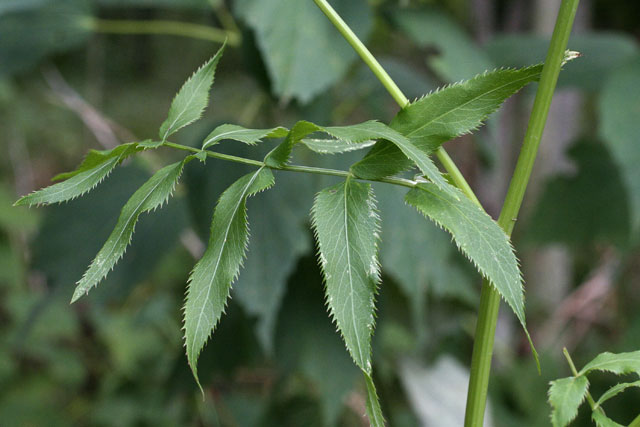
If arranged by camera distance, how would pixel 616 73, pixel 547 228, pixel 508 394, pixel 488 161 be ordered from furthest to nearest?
pixel 508 394
pixel 547 228
pixel 488 161
pixel 616 73

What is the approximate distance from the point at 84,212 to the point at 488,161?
58 centimetres

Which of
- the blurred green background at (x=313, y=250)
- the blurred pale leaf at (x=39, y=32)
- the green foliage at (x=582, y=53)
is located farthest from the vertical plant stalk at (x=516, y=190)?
the blurred pale leaf at (x=39, y=32)

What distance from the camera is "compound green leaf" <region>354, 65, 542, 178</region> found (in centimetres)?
25

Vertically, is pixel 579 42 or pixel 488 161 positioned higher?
pixel 579 42

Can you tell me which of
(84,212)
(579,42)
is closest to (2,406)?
(84,212)

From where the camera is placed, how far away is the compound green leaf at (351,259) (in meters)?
0.21

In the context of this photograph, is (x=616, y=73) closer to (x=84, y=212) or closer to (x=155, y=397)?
(x=84, y=212)

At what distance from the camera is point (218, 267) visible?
0.77 feet

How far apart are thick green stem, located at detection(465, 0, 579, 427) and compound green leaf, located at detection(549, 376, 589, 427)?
0.08ft

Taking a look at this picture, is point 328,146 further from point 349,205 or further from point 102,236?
point 102,236

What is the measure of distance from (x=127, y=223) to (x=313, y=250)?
59cm

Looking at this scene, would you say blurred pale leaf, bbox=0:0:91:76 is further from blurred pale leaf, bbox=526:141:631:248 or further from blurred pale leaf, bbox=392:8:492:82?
blurred pale leaf, bbox=526:141:631:248

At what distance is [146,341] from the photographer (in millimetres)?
1527

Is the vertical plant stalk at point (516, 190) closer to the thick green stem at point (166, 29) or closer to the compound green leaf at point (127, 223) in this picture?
the compound green leaf at point (127, 223)
